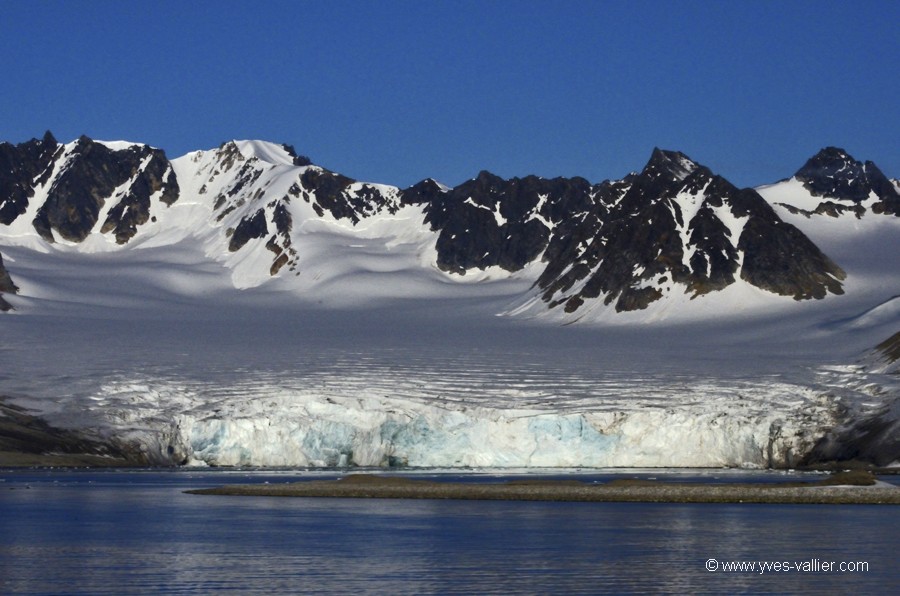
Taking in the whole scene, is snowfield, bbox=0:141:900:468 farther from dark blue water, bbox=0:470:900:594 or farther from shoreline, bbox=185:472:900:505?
dark blue water, bbox=0:470:900:594

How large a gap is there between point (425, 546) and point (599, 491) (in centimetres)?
3087

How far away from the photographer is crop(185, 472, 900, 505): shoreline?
A: 273 feet

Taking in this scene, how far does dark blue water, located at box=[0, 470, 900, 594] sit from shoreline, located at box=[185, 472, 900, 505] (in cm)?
292

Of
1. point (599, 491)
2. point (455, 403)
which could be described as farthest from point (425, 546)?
point (455, 403)

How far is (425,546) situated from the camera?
59.1m

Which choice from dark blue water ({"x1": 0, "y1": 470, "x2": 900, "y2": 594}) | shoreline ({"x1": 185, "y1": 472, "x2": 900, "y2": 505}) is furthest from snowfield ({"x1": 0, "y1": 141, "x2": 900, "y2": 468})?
dark blue water ({"x1": 0, "y1": 470, "x2": 900, "y2": 594})

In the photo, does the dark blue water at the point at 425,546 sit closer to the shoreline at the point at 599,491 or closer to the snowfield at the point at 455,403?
the shoreline at the point at 599,491

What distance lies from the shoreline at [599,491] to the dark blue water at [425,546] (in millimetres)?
2916

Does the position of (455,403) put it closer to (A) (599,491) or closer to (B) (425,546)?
(A) (599,491)

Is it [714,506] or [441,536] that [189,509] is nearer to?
[441,536]

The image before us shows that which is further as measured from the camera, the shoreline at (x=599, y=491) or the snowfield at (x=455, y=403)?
the snowfield at (x=455, y=403)

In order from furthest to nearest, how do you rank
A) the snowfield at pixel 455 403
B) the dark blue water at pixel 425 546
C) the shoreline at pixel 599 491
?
1. the snowfield at pixel 455 403
2. the shoreline at pixel 599 491
3. the dark blue water at pixel 425 546

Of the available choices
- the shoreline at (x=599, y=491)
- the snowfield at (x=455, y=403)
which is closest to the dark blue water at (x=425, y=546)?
the shoreline at (x=599, y=491)

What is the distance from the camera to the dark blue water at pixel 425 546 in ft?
155
